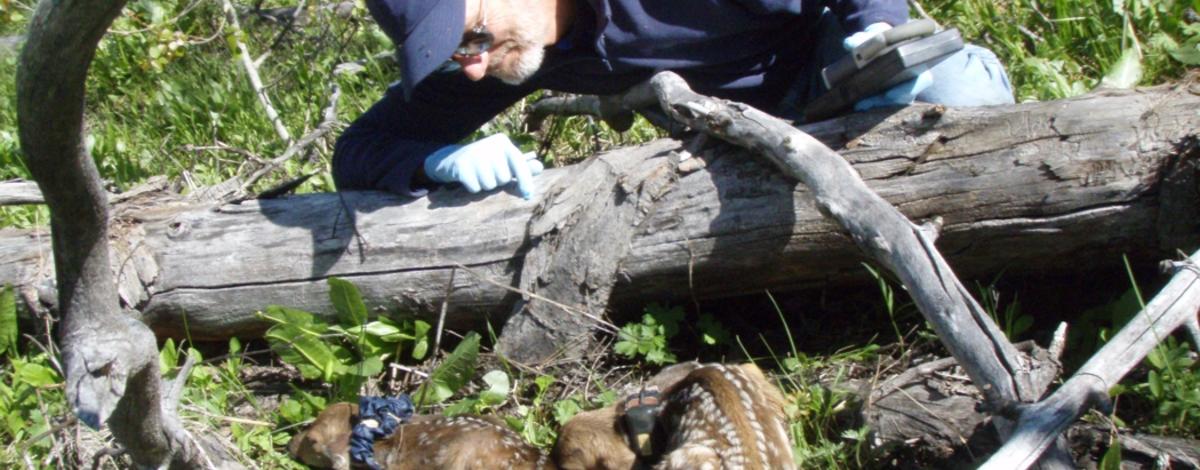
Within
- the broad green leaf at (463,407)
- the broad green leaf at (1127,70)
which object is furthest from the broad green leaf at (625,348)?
the broad green leaf at (1127,70)

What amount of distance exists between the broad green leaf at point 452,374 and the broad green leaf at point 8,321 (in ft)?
4.33

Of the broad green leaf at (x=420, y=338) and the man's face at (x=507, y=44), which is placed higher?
the man's face at (x=507, y=44)

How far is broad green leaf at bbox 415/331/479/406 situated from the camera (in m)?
3.77

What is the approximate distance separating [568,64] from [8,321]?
6.60ft

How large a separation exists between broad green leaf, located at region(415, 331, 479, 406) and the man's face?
2.80 feet

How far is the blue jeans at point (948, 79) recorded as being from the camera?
3.95 meters

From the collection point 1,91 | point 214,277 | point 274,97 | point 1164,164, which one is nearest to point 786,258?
point 1164,164

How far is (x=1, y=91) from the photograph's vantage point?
6445 millimetres

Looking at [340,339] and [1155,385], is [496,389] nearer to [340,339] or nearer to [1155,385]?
[340,339]

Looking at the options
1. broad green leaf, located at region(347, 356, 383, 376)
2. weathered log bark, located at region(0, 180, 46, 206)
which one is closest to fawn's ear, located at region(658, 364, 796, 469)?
broad green leaf, located at region(347, 356, 383, 376)

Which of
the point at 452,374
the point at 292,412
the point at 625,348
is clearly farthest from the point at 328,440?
the point at 625,348

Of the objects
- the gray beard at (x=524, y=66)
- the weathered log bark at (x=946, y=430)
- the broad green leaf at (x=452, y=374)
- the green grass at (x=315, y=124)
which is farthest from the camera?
the gray beard at (x=524, y=66)

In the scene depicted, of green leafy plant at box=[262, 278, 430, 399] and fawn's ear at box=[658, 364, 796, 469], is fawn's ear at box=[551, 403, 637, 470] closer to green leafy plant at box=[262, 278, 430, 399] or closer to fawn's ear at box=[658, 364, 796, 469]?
fawn's ear at box=[658, 364, 796, 469]

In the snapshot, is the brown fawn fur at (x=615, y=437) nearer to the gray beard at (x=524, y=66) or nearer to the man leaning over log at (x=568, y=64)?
the man leaning over log at (x=568, y=64)
